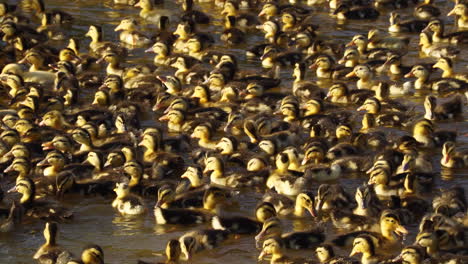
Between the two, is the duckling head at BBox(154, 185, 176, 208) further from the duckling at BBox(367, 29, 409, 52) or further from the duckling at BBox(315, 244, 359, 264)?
the duckling at BBox(367, 29, 409, 52)

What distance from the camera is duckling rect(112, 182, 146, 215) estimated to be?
10.7 m

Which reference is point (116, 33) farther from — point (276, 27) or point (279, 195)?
point (279, 195)

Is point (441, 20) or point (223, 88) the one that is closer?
point (223, 88)

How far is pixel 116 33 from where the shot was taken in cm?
1700

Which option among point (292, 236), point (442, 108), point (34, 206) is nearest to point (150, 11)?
point (442, 108)

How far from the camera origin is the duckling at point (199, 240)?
32.0 ft

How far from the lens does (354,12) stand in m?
17.6

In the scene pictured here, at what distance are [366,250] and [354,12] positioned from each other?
8.51m

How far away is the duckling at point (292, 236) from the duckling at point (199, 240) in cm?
34

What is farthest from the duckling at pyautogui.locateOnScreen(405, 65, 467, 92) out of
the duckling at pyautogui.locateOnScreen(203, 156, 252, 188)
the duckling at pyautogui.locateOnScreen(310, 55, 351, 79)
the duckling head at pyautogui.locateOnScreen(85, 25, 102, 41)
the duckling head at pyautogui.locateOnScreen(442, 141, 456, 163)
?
the duckling head at pyautogui.locateOnScreen(85, 25, 102, 41)

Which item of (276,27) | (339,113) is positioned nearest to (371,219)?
(339,113)

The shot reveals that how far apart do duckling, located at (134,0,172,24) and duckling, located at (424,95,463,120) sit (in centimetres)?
565

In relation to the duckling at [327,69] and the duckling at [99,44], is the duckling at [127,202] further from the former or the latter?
the duckling at [99,44]

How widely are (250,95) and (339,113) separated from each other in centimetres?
131
